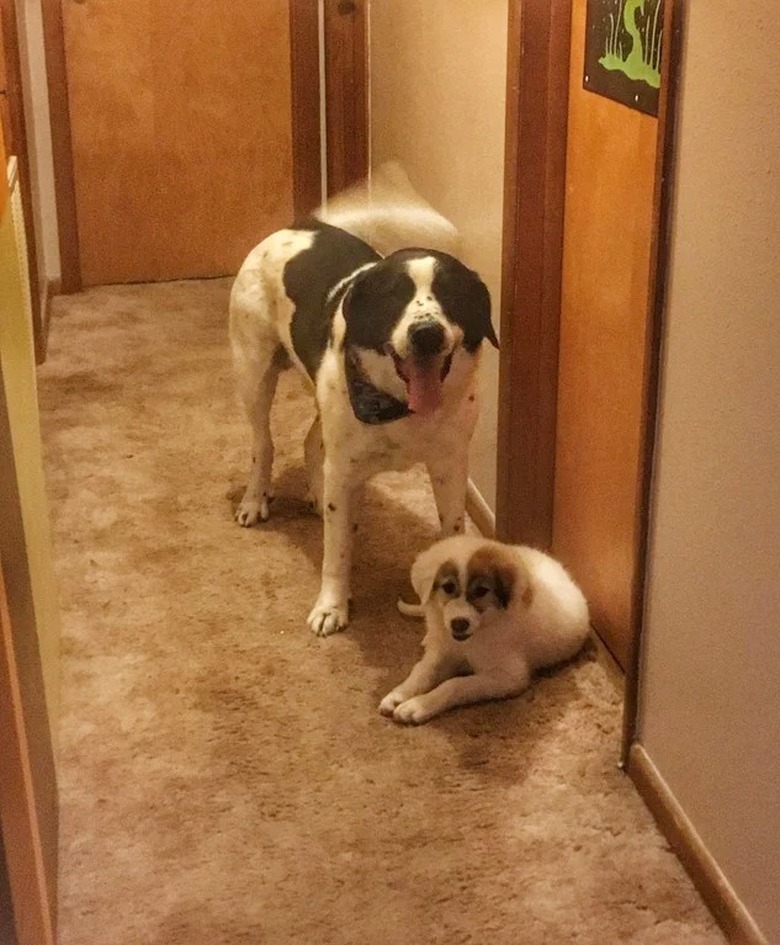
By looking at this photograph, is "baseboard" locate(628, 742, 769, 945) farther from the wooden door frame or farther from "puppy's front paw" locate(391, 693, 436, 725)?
"puppy's front paw" locate(391, 693, 436, 725)

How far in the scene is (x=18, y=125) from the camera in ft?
13.4

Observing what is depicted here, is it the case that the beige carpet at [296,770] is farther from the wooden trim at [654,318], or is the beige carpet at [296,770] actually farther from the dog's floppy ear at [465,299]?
the dog's floppy ear at [465,299]

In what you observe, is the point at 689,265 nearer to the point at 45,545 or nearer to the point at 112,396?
Answer: the point at 45,545

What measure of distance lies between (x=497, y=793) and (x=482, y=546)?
1.39ft

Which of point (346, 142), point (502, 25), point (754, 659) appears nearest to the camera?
point (754, 659)

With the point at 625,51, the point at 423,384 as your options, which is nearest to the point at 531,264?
the point at 423,384

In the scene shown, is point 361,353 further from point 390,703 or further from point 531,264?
point 390,703

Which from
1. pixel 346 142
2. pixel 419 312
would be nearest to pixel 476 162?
pixel 419 312

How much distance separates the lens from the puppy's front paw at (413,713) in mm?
2256

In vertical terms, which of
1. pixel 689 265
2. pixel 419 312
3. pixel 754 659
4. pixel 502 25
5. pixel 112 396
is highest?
pixel 502 25

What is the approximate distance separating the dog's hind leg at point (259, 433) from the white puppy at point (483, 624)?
2.80ft

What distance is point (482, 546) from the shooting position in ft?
7.29

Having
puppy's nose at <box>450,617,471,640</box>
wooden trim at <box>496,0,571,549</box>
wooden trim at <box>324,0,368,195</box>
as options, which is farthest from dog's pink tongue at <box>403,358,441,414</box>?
wooden trim at <box>324,0,368,195</box>

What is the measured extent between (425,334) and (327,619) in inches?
26.4
